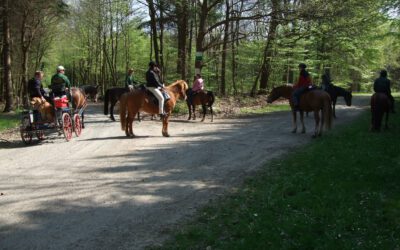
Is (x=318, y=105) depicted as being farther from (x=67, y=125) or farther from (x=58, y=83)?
(x=58, y=83)

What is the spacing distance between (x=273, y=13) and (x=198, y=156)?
12916 millimetres

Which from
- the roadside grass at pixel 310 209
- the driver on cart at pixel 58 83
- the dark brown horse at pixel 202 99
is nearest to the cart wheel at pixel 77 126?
the driver on cart at pixel 58 83

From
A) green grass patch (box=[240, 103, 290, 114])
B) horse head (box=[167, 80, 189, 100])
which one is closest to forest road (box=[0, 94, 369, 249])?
horse head (box=[167, 80, 189, 100])

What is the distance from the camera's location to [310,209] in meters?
6.16

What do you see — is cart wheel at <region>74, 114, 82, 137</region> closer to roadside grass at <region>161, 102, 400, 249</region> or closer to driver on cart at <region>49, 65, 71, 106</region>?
driver on cart at <region>49, 65, 71, 106</region>

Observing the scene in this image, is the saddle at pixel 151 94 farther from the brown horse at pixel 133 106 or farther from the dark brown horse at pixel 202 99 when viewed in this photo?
the dark brown horse at pixel 202 99

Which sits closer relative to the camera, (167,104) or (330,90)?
(167,104)

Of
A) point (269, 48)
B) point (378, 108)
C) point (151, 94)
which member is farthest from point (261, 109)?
point (151, 94)

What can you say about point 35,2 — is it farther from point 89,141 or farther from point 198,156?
point 198,156

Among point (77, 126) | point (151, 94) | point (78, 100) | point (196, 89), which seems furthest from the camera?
point (196, 89)

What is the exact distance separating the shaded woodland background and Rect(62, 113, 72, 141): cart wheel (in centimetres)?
128

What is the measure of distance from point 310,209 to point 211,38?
1003 inches

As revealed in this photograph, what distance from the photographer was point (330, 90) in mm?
19172

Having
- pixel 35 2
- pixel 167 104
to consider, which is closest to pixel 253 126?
pixel 167 104
